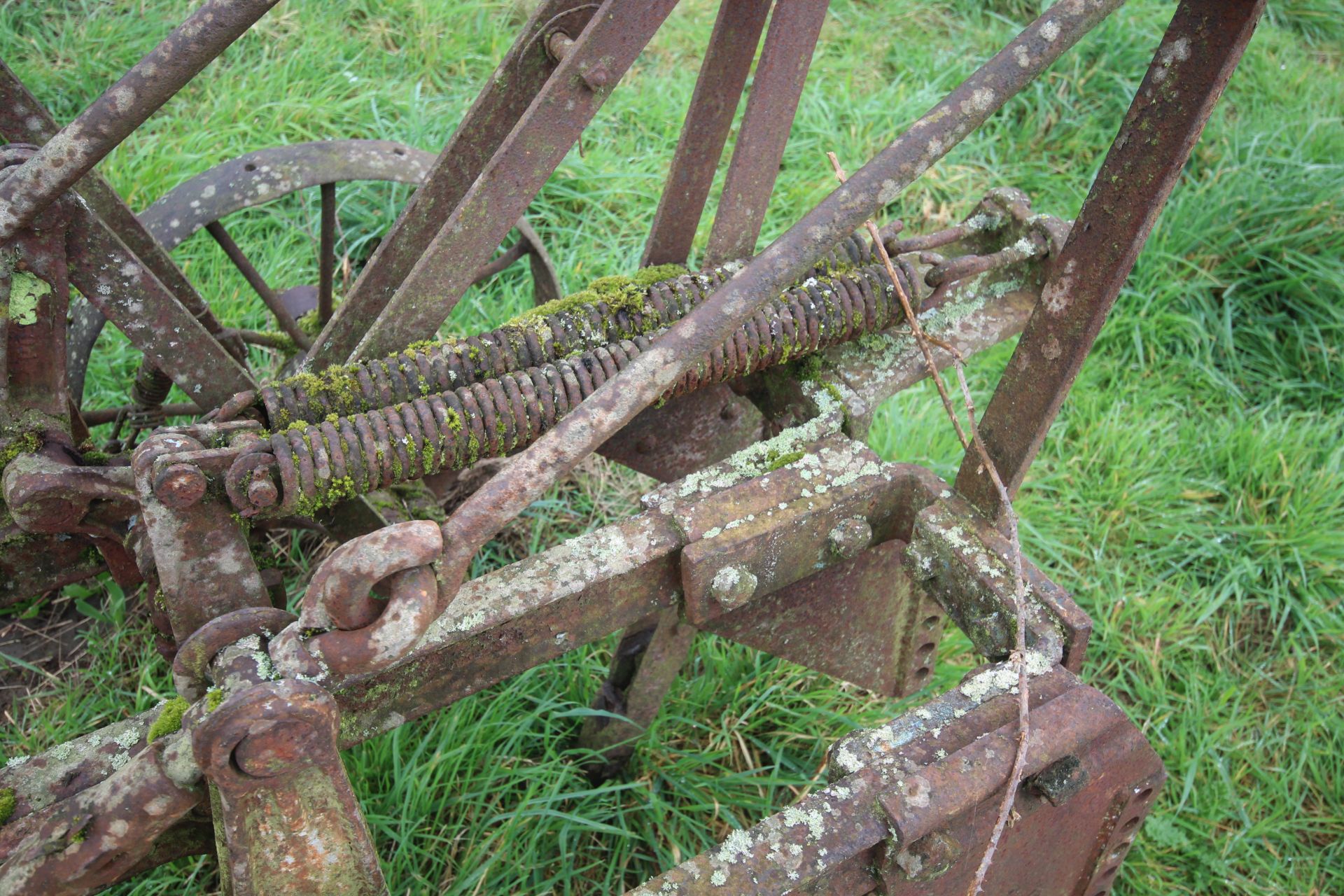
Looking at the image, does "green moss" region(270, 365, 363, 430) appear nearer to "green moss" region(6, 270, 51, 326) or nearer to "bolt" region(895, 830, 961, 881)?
"green moss" region(6, 270, 51, 326)

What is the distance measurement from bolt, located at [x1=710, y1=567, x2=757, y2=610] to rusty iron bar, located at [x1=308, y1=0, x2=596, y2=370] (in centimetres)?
95

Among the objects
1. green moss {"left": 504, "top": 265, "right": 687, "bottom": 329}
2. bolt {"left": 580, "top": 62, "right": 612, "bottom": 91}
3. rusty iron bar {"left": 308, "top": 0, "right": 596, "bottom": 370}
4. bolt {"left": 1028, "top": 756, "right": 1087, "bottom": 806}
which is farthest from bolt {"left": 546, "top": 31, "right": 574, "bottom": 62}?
bolt {"left": 1028, "top": 756, "right": 1087, "bottom": 806}

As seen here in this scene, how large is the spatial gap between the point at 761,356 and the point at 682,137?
583 millimetres

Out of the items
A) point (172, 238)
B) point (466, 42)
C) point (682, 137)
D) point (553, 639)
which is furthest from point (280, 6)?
point (553, 639)

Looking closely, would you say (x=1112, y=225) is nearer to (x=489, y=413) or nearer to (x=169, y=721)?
(x=489, y=413)

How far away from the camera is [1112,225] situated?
1.53 metres

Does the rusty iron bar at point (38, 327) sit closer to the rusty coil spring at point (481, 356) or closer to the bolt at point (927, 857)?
the rusty coil spring at point (481, 356)

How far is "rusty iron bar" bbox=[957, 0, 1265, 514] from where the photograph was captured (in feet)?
4.54

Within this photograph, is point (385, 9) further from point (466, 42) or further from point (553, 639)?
point (553, 639)

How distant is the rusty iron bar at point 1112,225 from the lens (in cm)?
138

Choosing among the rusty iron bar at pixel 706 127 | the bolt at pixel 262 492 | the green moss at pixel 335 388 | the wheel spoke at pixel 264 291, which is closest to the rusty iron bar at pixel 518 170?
the green moss at pixel 335 388

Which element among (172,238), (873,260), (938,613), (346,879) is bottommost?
(938,613)

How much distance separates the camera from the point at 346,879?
1.38 meters

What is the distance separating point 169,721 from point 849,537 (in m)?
1.09
